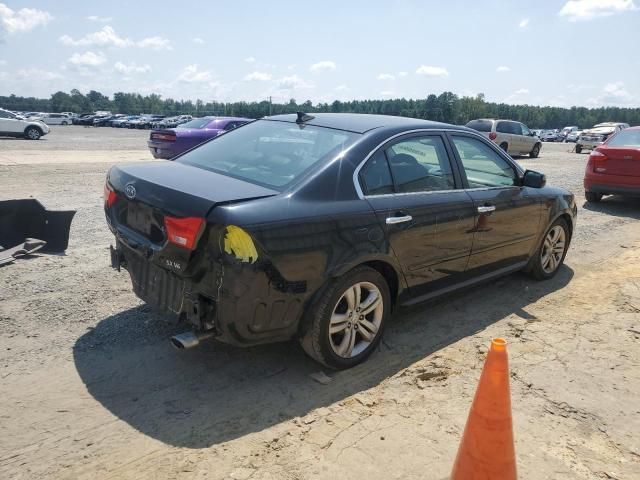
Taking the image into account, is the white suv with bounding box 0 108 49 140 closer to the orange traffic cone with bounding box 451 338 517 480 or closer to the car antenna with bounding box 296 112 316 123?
Answer: the car antenna with bounding box 296 112 316 123

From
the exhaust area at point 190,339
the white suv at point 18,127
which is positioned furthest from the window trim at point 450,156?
the white suv at point 18,127

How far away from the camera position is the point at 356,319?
11.6 ft

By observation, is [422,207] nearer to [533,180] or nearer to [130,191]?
[533,180]

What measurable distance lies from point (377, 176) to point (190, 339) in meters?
1.66

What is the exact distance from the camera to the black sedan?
2.94 metres

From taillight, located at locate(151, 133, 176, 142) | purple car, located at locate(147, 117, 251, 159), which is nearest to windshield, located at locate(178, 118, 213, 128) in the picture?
purple car, located at locate(147, 117, 251, 159)

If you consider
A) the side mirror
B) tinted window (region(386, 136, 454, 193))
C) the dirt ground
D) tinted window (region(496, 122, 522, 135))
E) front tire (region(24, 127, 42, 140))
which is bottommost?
the dirt ground

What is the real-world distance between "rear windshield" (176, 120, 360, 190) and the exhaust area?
0.99 m

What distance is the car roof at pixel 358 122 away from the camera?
3.91 metres

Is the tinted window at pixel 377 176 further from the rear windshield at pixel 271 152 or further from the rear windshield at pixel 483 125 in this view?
the rear windshield at pixel 483 125

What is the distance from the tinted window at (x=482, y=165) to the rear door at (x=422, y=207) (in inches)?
8.5

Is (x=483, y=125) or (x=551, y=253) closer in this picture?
(x=551, y=253)

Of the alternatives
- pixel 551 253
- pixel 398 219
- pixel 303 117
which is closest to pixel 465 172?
pixel 398 219

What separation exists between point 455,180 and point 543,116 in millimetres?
139288
